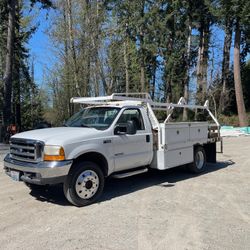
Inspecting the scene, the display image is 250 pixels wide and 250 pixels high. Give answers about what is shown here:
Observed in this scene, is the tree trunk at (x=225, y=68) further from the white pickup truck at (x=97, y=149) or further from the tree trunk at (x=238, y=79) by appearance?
the white pickup truck at (x=97, y=149)

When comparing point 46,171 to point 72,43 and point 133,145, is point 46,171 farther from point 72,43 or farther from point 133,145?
point 72,43

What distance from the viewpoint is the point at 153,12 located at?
119 feet

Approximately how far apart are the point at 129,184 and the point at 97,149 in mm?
2042

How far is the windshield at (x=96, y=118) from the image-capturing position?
7443mm

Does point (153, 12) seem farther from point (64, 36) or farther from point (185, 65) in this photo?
point (64, 36)

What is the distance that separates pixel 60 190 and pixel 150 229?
10.0ft

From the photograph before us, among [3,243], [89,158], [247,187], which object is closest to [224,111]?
[247,187]

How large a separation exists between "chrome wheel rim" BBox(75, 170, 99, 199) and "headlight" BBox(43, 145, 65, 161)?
0.58m

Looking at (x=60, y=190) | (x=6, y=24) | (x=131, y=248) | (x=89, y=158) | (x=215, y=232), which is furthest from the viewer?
(x=6, y=24)

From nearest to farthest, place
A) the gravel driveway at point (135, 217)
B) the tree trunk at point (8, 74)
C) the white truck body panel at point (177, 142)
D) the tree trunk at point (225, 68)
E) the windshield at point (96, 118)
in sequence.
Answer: the gravel driveway at point (135, 217), the windshield at point (96, 118), the white truck body panel at point (177, 142), the tree trunk at point (8, 74), the tree trunk at point (225, 68)

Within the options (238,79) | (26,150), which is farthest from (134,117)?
→ (238,79)

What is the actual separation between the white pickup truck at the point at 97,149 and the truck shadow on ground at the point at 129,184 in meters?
0.37

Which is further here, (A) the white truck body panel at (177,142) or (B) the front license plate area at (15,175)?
(A) the white truck body panel at (177,142)

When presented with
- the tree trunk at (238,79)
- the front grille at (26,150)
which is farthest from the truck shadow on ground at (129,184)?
the tree trunk at (238,79)
